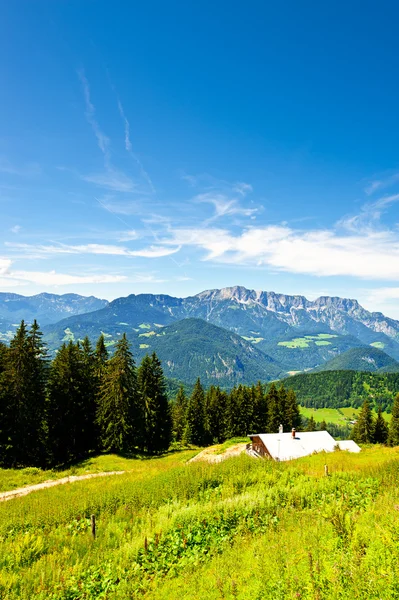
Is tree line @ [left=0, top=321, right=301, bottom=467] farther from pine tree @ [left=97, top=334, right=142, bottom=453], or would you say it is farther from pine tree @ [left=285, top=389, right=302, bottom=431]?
pine tree @ [left=285, top=389, right=302, bottom=431]

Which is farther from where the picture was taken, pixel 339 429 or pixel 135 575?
pixel 339 429

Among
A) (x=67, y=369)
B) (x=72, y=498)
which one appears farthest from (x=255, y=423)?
(x=72, y=498)

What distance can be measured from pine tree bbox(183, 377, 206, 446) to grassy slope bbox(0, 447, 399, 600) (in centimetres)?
5086

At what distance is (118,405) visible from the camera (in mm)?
36906

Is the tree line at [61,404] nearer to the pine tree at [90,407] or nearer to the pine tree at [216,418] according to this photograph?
the pine tree at [90,407]

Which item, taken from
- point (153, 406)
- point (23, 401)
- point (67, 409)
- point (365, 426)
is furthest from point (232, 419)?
point (23, 401)

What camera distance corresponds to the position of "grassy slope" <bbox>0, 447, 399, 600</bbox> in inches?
256

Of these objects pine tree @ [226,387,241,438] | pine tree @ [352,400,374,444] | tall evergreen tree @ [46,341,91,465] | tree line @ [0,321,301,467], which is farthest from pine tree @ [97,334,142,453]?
pine tree @ [352,400,374,444]

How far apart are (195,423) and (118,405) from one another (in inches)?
1211

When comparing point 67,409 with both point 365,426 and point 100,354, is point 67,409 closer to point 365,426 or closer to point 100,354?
point 100,354

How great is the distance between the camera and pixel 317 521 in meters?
8.97

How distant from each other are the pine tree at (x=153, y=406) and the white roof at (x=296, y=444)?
56.9ft

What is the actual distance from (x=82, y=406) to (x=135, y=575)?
113 feet

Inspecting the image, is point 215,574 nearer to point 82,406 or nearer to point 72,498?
point 72,498
